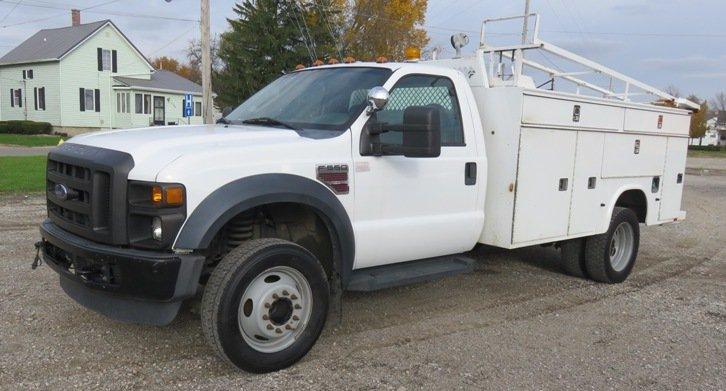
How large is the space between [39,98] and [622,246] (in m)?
39.2

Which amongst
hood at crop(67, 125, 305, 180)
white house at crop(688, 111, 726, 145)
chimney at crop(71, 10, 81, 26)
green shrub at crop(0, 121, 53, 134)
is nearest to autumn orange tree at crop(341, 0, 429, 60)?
green shrub at crop(0, 121, 53, 134)

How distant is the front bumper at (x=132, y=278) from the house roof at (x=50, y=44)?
36964 mm

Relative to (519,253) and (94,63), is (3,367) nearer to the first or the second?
(519,253)

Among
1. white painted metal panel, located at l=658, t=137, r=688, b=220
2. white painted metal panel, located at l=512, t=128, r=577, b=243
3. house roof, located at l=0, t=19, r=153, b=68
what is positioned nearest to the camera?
white painted metal panel, located at l=512, t=128, r=577, b=243

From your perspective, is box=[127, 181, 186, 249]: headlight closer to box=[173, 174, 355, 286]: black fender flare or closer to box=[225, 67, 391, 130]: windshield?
box=[173, 174, 355, 286]: black fender flare

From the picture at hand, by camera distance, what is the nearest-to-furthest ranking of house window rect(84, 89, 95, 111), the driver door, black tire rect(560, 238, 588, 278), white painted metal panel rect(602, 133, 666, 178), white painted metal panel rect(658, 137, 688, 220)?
the driver door < white painted metal panel rect(602, 133, 666, 178) < black tire rect(560, 238, 588, 278) < white painted metal panel rect(658, 137, 688, 220) < house window rect(84, 89, 95, 111)

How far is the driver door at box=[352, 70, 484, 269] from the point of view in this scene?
4.26 meters

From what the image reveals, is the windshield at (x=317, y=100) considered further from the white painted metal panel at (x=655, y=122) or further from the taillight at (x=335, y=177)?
the white painted metal panel at (x=655, y=122)

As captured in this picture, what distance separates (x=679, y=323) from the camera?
5.14 metres

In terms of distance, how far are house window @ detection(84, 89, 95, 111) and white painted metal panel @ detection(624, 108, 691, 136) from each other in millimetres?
37416

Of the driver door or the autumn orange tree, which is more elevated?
the autumn orange tree

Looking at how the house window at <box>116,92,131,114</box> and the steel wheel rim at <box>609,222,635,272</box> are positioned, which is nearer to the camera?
the steel wheel rim at <box>609,222,635,272</box>

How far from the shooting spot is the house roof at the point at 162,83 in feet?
129

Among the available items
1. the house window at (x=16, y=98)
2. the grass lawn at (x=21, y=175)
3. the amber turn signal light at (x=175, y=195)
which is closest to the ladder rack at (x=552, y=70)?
the amber turn signal light at (x=175, y=195)
